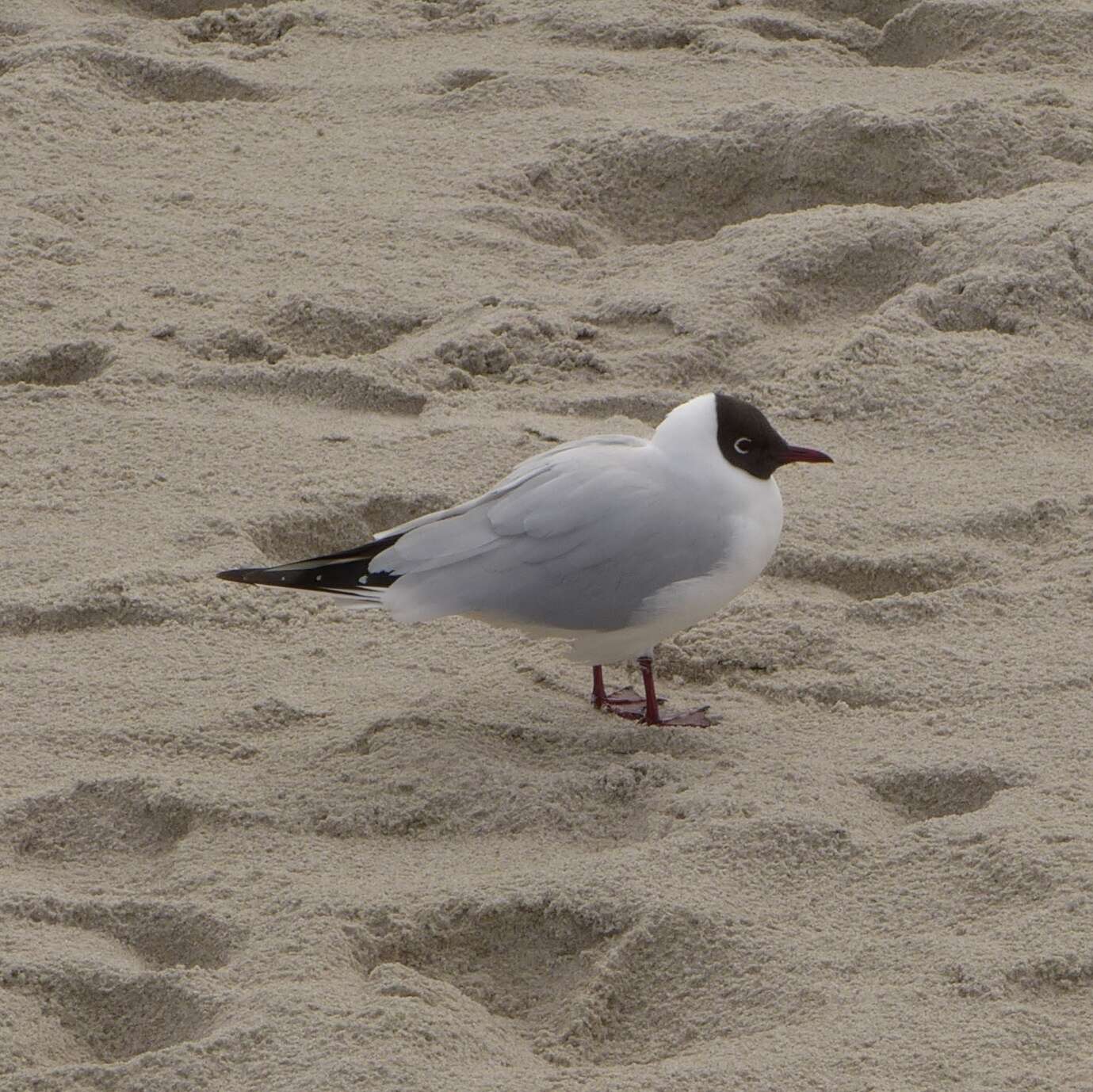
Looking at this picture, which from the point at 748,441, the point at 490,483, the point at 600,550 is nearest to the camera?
the point at 600,550

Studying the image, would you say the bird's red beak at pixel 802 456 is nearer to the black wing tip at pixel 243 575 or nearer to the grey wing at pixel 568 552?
the grey wing at pixel 568 552

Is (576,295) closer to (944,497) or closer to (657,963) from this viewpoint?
(944,497)

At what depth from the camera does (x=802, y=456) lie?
2.94m

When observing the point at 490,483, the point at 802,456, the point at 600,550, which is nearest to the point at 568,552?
the point at 600,550

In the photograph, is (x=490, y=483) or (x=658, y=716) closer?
(x=658, y=716)

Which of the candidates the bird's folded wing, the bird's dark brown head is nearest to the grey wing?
the bird's folded wing

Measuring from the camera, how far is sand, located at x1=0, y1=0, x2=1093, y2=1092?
230 cm

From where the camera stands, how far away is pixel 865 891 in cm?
246

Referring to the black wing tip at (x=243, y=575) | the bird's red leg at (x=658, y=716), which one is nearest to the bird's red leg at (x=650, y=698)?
the bird's red leg at (x=658, y=716)

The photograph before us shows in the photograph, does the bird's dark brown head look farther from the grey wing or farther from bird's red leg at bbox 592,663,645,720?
bird's red leg at bbox 592,663,645,720

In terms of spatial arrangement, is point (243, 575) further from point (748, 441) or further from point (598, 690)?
point (748, 441)

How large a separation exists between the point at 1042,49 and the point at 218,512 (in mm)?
2495

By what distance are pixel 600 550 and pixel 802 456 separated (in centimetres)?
38

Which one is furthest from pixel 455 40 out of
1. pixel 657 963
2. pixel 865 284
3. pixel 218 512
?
pixel 657 963
